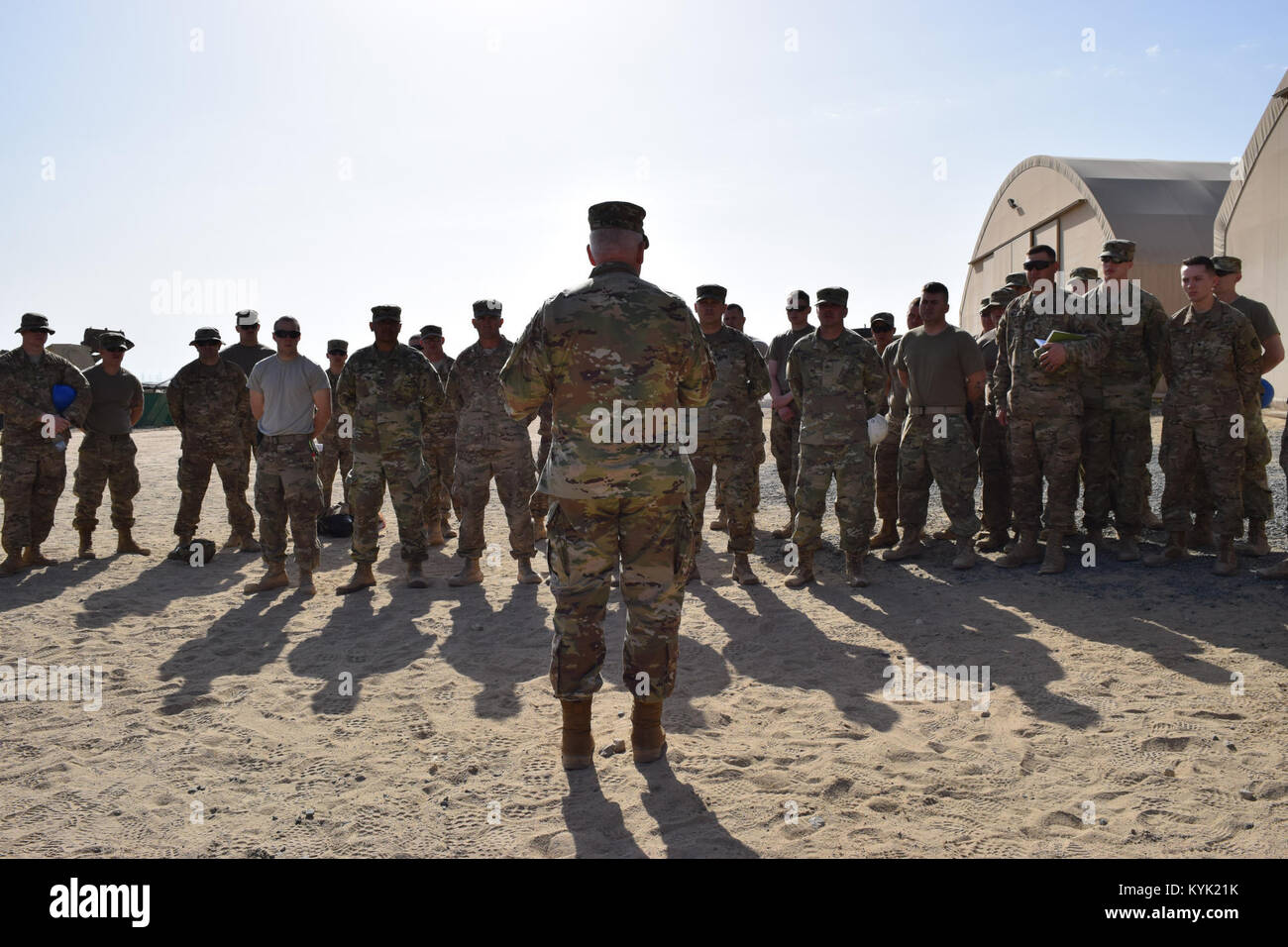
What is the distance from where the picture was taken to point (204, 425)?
8125 mm

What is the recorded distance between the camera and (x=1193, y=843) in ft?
8.84

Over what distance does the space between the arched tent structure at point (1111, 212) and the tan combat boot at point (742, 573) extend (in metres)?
18.3

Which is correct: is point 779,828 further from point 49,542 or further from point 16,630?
point 49,542

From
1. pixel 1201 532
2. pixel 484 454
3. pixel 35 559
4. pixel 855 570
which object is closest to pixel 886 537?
pixel 855 570

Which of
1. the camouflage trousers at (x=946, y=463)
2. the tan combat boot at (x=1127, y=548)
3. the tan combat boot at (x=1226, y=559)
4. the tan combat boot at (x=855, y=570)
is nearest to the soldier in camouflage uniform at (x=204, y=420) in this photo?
the tan combat boot at (x=855, y=570)

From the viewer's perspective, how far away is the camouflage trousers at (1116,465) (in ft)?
21.6

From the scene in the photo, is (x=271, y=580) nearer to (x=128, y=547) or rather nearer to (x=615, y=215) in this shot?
(x=128, y=547)

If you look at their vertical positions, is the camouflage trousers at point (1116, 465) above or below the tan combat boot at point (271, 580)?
above

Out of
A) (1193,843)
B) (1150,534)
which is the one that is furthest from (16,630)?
(1150,534)

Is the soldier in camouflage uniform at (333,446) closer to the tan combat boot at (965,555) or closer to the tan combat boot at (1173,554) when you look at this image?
the tan combat boot at (965,555)

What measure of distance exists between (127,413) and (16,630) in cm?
348

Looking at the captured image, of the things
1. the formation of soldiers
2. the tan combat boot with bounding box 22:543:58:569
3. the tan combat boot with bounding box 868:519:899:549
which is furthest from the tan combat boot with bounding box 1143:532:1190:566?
the tan combat boot with bounding box 22:543:58:569

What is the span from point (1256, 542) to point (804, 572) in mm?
3642
